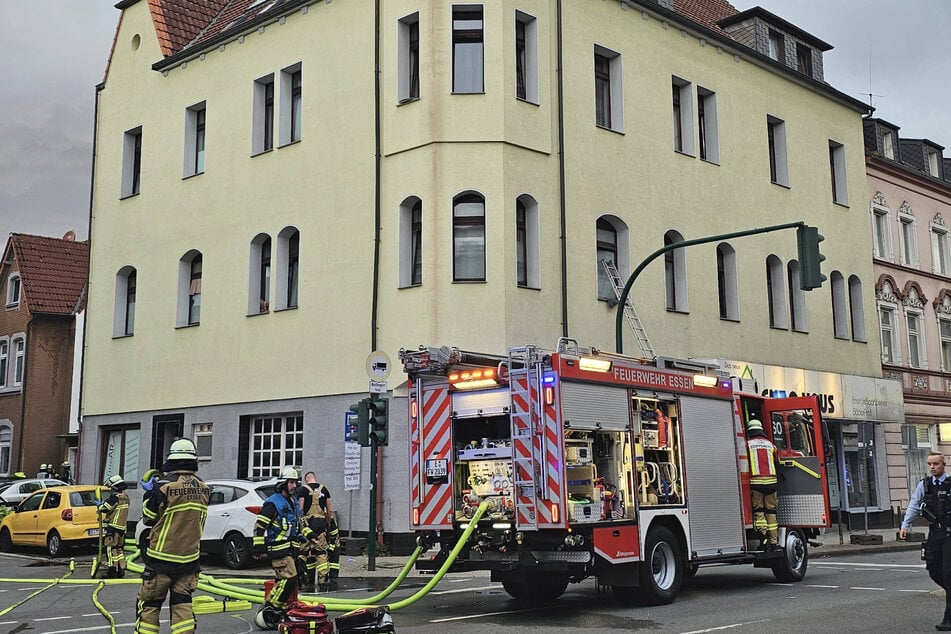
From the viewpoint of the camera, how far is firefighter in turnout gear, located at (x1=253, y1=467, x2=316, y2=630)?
424 inches

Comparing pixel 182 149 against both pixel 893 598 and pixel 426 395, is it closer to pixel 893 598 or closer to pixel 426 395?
pixel 426 395

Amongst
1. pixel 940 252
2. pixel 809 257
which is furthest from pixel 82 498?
pixel 940 252

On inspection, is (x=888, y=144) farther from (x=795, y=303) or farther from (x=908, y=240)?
(x=795, y=303)

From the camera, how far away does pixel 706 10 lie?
101ft

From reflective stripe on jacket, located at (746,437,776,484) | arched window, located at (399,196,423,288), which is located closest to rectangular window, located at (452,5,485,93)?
arched window, located at (399,196,423,288)

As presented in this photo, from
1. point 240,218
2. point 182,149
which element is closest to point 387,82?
point 240,218

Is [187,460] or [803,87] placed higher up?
[803,87]

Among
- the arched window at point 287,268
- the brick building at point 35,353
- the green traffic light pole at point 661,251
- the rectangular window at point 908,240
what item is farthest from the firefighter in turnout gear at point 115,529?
the rectangular window at point 908,240

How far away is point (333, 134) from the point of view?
23.1m

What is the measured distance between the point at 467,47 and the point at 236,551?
1105 cm

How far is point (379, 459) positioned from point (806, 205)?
1498cm

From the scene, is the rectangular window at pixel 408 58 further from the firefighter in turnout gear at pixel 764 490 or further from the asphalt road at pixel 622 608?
the firefighter in turnout gear at pixel 764 490

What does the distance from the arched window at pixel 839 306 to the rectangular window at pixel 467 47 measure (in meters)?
13.7

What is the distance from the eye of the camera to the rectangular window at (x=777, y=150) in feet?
93.5
